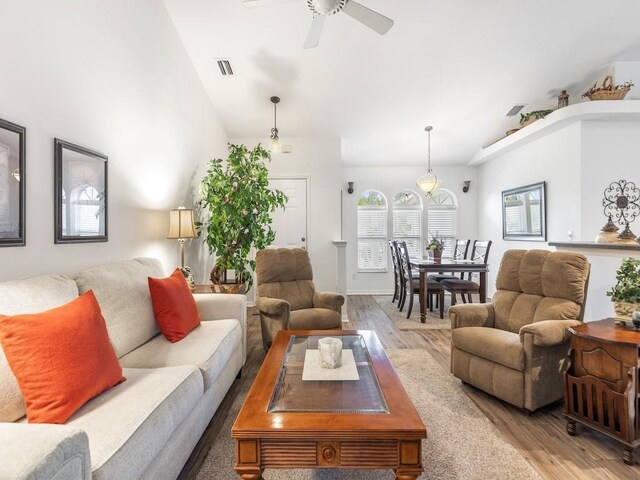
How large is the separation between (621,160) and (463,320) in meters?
3.23

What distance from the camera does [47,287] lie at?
1594 millimetres

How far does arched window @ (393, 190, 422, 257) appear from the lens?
671cm

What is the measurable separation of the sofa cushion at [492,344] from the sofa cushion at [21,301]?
2571 mm

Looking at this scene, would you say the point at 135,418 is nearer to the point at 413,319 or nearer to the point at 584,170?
the point at 413,319

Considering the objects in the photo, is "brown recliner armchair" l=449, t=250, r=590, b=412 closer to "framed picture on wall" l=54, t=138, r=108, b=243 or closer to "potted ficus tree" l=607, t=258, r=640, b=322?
"potted ficus tree" l=607, t=258, r=640, b=322

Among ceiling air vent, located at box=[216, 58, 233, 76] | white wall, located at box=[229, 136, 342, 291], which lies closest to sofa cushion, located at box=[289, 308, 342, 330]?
white wall, located at box=[229, 136, 342, 291]

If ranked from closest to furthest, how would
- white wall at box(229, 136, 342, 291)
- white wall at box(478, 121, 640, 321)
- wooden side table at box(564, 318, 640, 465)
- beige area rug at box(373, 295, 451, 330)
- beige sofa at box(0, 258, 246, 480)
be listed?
beige sofa at box(0, 258, 246, 480), wooden side table at box(564, 318, 640, 465), white wall at box(478, 121, 640, 321), beige area rug at box(373, 295, 451, 330), white wall at box(229, 136, 342, 291)

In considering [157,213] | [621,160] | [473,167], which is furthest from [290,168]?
[621,160]

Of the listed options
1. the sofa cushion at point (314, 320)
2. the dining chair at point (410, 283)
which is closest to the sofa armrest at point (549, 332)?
the sofa cushion at point (314, 320)

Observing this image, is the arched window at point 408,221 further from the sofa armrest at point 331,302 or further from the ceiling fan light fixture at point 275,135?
the sofa armrest at point 331,302

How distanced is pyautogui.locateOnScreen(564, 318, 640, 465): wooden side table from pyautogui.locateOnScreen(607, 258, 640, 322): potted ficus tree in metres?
0.09

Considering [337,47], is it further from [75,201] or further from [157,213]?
[75,201]

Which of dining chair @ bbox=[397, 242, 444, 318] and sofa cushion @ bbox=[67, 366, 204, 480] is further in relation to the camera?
dining chair @ bbox=[397, 242, 444, 318]

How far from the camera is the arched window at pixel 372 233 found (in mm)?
6715
